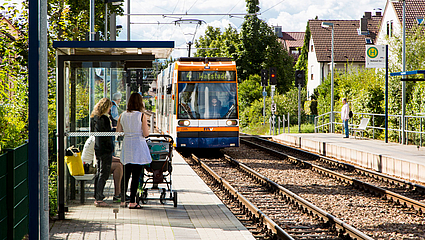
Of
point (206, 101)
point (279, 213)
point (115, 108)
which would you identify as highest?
point (206, 101)

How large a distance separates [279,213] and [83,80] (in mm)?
4254

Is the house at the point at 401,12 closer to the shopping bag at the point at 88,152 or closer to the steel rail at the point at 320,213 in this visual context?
the steel rail at the point at 320,213

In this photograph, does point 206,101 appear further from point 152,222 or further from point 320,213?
point 152,222

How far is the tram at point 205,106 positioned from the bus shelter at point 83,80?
9792mm

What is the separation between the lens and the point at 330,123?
29625mm

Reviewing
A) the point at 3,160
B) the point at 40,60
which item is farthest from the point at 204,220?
the point at 40,60

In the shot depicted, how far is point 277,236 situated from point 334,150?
43.8ft

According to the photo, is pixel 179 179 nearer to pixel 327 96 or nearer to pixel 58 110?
pixel 58 110

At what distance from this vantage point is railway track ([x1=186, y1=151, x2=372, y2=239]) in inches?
303

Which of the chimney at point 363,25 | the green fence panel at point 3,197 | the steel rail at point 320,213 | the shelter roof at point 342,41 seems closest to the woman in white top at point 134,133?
the green fence panel at point 3,197

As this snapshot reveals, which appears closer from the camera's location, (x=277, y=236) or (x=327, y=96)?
(x=277, y=236)

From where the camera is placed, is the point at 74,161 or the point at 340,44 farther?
the point at 340,44

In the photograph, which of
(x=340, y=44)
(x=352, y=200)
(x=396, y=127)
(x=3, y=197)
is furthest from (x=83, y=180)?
(x=340, y=44)

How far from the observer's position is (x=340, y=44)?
59.8m
